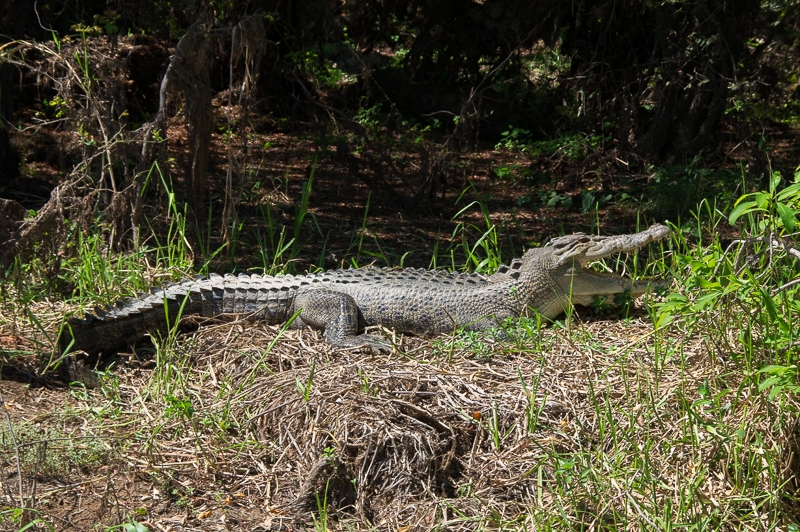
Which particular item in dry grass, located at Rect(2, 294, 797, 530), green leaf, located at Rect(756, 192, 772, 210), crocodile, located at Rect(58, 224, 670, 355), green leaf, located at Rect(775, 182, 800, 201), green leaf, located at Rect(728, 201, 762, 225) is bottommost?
dry grass, located at Rect(2, 294, 797, 530)

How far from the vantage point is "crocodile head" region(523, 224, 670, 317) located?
209 inches

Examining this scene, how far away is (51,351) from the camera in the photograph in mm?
4871

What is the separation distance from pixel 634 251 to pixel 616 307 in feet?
1.21

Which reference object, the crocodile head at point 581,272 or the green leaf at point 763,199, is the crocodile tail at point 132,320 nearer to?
the crocodile head at point 581,272

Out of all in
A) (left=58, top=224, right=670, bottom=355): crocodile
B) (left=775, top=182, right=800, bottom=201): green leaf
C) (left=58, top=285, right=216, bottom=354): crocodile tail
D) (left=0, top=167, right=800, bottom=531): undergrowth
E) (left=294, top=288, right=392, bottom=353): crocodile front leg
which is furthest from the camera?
(left=58, top=224, right=670, bottom=355): crocodile

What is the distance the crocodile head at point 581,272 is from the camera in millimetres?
5301

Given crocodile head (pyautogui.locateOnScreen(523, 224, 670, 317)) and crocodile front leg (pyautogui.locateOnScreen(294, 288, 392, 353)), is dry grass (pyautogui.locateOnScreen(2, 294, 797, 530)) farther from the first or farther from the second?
crocodile head (pyautogui.locateOnScreen(523, 224, 670, 317))

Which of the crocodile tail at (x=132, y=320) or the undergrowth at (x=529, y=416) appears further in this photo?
the crocodile tail at (x=132, y=320)

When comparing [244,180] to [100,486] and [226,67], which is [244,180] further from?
[226,67]

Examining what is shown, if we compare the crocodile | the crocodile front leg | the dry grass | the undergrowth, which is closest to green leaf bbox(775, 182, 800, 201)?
the undergrowth

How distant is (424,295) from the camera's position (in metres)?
5.36

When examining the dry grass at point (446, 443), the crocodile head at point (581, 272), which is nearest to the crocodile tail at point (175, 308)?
the dry grass at point (446, 443)

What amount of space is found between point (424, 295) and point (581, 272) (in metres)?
0.99

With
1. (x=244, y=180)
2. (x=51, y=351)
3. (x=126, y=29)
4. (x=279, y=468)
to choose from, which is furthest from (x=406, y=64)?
(x=279, y=468)
